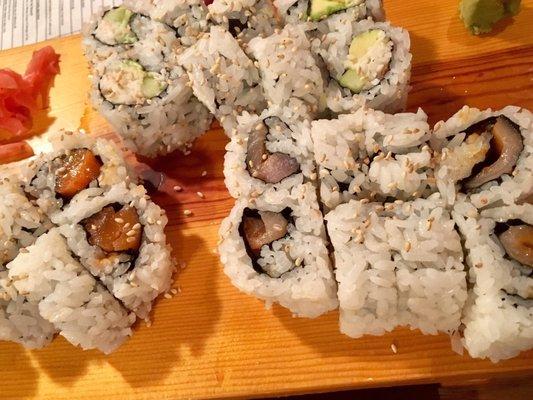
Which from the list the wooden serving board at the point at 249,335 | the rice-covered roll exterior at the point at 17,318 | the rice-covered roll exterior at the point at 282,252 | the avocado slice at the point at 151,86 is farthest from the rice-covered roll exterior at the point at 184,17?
the rice-covered roll exterior at the point at 17,318

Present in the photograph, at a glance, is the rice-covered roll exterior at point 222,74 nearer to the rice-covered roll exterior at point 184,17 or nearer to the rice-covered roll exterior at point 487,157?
the rice-covered roll exterior at point 184,17

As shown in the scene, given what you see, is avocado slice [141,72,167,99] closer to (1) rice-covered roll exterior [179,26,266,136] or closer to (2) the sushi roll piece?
(2) the sushi roll piece

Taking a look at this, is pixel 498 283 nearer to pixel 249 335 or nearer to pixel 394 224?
pixel 394 224

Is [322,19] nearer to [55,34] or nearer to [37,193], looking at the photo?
[37,193]

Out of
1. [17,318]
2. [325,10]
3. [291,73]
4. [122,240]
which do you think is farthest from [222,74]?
[17,318]

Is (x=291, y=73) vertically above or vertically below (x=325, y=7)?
below

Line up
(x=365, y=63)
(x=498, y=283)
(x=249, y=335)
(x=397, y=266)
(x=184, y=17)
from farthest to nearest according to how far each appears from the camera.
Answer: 1. (x=184, y=17)
2. (x=365, y=63)
3. (x=249, y=335)
4. (x=397, y=266)
5. (x=498, y=283)
